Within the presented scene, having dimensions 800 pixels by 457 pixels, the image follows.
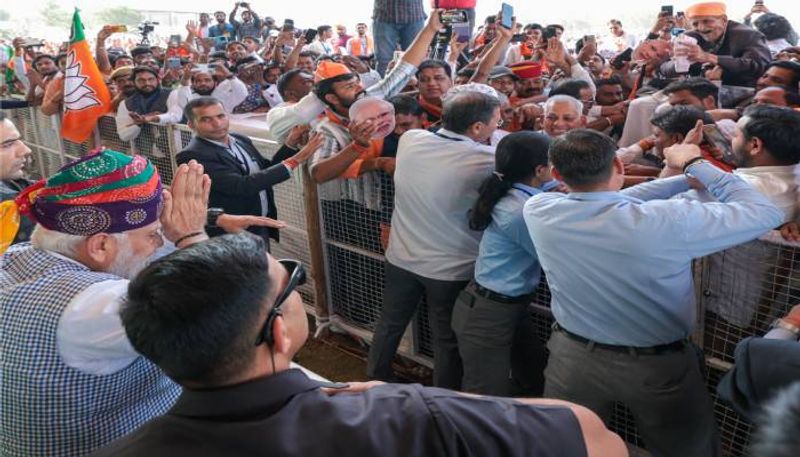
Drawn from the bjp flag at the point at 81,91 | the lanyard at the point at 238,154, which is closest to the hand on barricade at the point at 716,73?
the lanyard at the point at 238,154

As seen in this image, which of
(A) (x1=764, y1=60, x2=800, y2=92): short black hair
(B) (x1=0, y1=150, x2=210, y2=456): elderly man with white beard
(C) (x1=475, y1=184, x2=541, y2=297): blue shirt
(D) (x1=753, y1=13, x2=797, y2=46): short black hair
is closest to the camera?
(B) (x1=0, y1=150, x2=210, y2=456): elderly man with white beard

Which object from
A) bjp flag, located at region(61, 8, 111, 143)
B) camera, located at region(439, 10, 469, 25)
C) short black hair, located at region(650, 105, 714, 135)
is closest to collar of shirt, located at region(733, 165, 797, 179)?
short black hair, located at region(650, 105, 714, 135)

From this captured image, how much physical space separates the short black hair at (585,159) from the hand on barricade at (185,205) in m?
1.24

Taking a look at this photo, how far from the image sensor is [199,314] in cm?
116

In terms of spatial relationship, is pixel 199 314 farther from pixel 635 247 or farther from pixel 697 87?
pixel 697 87

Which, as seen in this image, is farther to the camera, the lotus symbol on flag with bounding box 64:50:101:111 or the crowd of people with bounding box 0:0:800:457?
the lotus symbol on flag with bounding box 64:50:101:111

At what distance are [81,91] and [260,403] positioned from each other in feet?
18.9

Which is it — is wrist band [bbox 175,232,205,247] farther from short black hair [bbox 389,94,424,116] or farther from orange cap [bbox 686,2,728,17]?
orange cap [bbox 686,2,728,17]

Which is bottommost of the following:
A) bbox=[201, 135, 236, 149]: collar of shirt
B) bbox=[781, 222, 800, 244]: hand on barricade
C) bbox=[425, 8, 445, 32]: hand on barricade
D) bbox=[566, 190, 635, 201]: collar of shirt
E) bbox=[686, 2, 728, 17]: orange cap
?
bbox=[201, 135, 236, 149]: collar of shirt

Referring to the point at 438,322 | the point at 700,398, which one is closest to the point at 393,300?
the point at 438,322

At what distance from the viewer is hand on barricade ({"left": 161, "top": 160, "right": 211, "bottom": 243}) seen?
217 centimetres

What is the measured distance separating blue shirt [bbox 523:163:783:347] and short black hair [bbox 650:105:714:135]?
737mm

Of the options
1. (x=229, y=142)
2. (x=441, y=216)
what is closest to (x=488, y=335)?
(x=441, y=216)

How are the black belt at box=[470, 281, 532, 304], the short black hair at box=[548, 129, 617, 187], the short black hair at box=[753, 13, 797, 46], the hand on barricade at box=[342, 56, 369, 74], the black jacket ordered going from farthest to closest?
the hand on barricade at box=[342, 56, 369, 74], the short black hair at box=[753, 13, 797, 46], the black jacket, the black belt at box=[470, 281, 532, 304], the short black hair at box=[548, 129, 617, 187]
